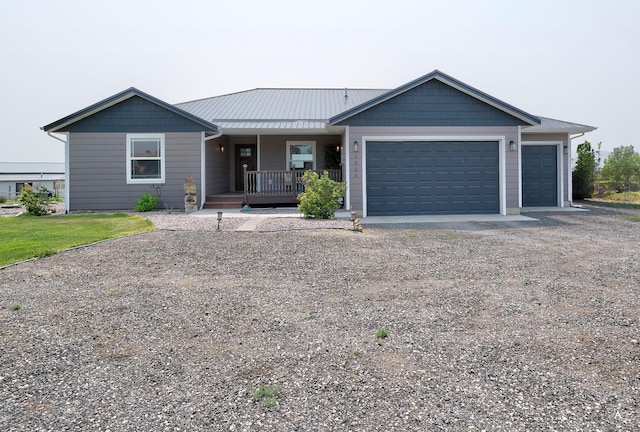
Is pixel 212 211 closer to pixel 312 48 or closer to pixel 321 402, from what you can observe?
pixel 312 48

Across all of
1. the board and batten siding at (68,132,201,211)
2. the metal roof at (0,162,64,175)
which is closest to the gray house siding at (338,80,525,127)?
the board and batten siding at (68,132,201,211)

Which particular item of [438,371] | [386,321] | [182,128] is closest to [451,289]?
[386,321]

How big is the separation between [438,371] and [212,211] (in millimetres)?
11923

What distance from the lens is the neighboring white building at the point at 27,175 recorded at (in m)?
46.2

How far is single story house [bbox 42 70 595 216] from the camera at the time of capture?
12656mm

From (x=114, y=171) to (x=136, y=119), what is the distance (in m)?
1.88

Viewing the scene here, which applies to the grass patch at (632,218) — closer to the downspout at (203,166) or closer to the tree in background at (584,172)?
the tree in background at (584,172)

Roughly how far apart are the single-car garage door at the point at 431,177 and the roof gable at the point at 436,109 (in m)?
0.64

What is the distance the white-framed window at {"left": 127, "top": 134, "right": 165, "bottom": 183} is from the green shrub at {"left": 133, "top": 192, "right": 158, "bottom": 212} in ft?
2.34

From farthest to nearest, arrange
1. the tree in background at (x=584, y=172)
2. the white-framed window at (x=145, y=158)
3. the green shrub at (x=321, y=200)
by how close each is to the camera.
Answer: the tree in background at (x=584, y=172) < the white-framed window at (x=145, y=158) < the green shrub at (x=321, y=200)

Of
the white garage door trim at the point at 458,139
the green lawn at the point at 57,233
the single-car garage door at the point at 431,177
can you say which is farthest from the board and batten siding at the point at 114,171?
the single-car garage door at the point at 431,177

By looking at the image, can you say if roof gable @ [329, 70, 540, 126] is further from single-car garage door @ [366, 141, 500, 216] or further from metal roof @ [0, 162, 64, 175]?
metal roof @ [0, 162, 64, 175]

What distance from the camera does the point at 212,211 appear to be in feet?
45.5

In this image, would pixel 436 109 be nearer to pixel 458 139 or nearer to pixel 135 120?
pixel 458 139
